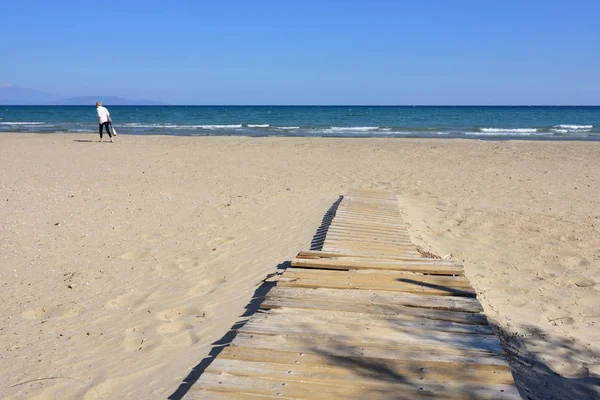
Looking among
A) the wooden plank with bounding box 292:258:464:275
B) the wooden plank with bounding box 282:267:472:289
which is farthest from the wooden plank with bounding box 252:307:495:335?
the wooden plank with bounding box 292:258:464:275

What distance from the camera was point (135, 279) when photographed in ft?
18.1

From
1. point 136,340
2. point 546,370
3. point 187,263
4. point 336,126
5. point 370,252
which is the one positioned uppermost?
point 336,126

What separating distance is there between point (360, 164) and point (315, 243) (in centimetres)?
899

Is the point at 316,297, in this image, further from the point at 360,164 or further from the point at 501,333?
the point at 360,164

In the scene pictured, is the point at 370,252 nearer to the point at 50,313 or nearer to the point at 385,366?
the point at 385,366

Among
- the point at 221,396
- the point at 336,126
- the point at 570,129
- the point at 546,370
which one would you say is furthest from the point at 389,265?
the point at 570,129

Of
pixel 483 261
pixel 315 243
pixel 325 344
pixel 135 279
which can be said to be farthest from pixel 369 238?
pixel 325 344

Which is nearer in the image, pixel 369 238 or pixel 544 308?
pixel 544 308

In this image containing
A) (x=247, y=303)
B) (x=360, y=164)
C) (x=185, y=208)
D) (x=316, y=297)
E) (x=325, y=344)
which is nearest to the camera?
(x=325, y=344)

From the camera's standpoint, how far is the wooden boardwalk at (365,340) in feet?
9.43

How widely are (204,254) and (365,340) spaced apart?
337cm

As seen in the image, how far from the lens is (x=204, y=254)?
6410 mm

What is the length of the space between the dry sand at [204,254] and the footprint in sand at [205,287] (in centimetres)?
3

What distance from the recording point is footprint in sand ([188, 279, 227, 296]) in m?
5.18
